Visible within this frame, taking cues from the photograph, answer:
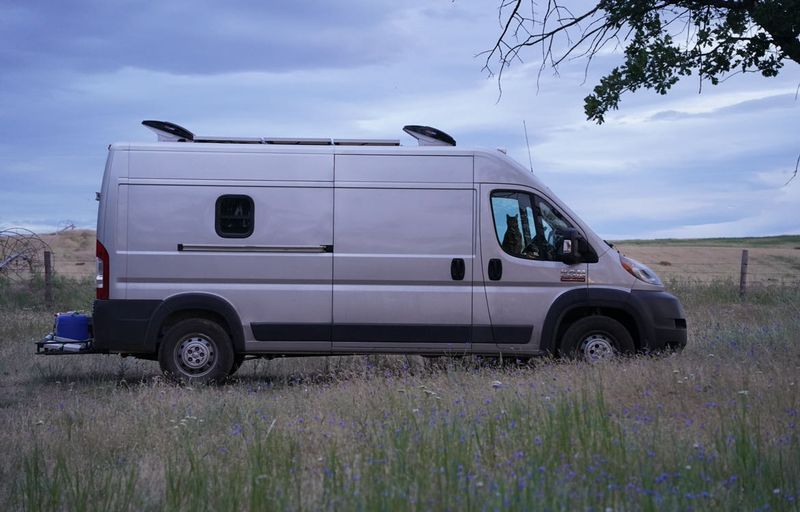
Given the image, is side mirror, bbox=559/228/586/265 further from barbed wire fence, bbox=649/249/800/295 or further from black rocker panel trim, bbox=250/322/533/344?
barbed wire fence, bbox=649/249/800/295

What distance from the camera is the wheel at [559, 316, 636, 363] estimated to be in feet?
33.8

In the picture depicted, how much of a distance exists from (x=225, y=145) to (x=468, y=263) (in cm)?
296

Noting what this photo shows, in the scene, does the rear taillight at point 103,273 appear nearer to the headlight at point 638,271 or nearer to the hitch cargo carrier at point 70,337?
the hitch cargo carrier at point 70,337

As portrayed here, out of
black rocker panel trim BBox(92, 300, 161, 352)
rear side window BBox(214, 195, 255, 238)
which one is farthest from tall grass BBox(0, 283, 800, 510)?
rear side window BBox(214, 195, 255, 238)

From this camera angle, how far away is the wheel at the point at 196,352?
1040 centimetres

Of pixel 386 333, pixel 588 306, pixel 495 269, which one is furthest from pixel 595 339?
pixel 386 333

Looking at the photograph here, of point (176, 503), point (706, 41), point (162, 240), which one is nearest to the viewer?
point (176, 503)

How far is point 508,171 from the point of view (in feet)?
34.1

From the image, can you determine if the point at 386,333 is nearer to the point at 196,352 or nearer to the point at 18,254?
the point at 196,352

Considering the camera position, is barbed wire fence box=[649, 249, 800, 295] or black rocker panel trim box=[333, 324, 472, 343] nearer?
black rocker panel trim box=[333, 324, 472, 343]

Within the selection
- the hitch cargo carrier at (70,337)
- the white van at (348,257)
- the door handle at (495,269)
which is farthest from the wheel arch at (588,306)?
the hitch cargo carrier at (70,337)

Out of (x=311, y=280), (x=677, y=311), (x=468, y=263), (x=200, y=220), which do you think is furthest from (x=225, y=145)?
(x=677, y=311)

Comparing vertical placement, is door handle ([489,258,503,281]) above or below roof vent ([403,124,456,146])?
below

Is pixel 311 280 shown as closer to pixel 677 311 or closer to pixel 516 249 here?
pixel 516 249
